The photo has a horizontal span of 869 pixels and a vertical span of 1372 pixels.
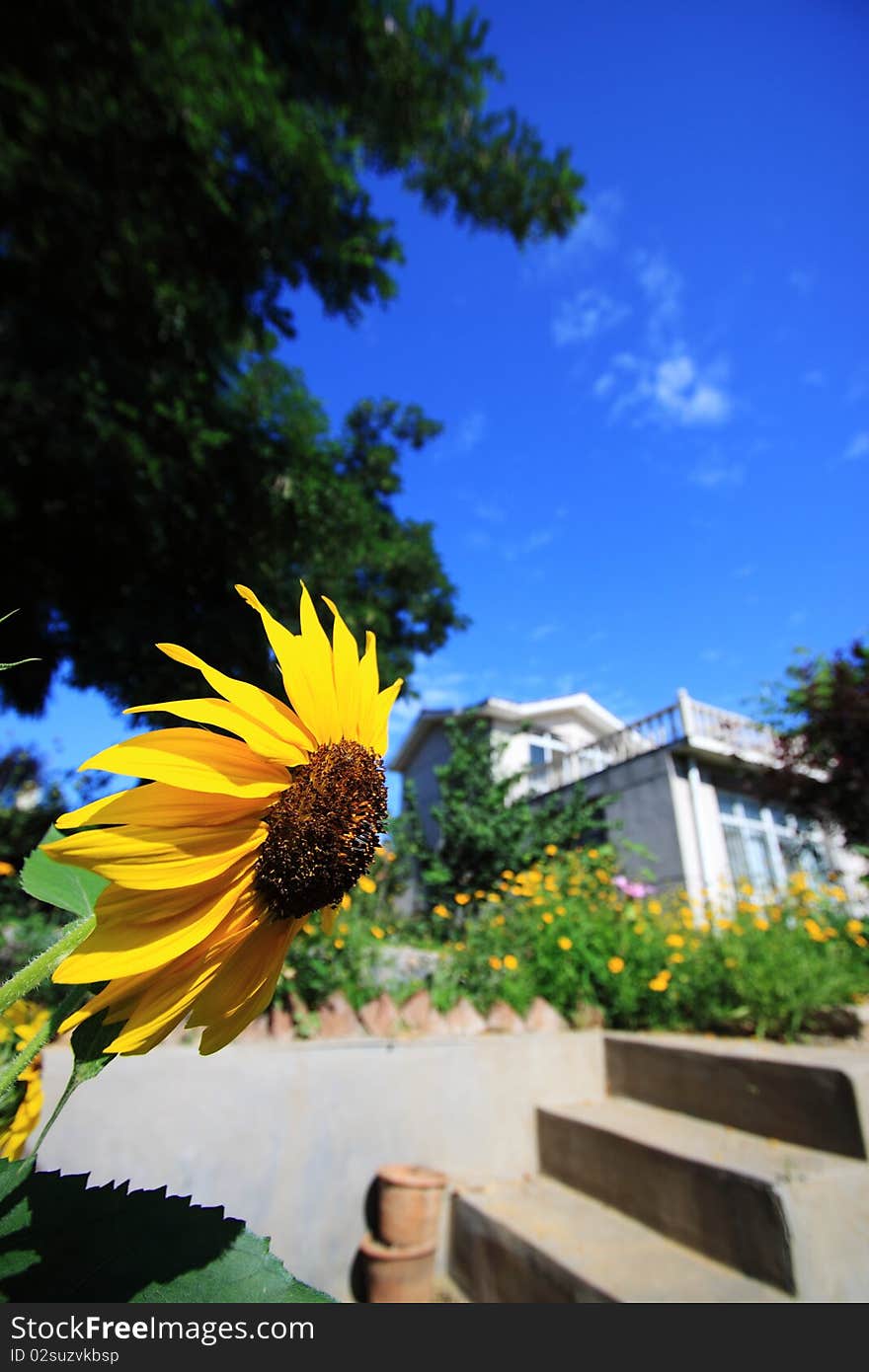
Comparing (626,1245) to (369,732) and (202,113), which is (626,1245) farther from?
(202,113)

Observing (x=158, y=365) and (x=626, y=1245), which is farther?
(x=158, y=365)

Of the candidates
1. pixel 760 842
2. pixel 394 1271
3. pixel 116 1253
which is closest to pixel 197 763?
pixel 116 1253

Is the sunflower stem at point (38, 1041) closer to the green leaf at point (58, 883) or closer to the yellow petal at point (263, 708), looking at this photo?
the green leaf at point (58, 883)

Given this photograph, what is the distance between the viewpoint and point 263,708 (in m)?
0.50

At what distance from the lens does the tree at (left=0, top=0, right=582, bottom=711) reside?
6.05 meters

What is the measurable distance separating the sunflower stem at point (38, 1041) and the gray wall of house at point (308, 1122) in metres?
2.42

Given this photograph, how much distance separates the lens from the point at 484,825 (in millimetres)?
9977

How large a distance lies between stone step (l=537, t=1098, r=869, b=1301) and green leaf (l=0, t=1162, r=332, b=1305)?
2964 mm

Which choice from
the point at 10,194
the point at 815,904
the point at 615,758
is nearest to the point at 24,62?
the point at 10,194

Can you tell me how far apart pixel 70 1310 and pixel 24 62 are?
8.85 m

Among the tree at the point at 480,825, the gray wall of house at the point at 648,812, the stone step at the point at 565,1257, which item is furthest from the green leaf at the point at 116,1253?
the gray wall of house at the point at 648,812

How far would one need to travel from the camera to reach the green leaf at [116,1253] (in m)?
0.34

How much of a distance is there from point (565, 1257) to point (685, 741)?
33.1ft

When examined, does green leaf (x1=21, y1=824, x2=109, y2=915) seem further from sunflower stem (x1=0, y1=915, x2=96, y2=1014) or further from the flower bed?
the flower bed
